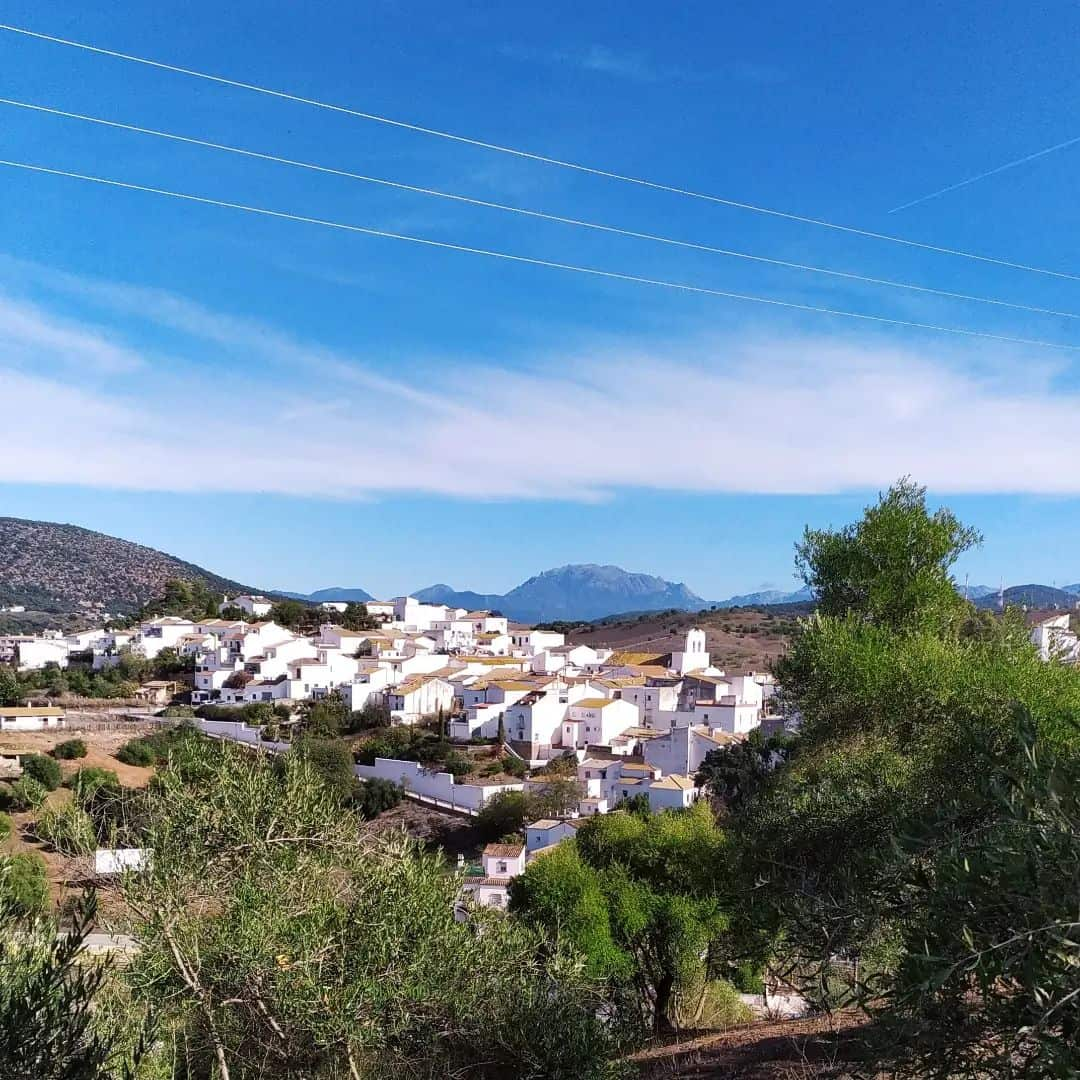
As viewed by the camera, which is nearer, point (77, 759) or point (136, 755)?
point (77, 759)

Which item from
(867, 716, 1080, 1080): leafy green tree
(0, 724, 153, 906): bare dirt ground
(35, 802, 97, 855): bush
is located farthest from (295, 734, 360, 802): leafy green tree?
(867, 716, 1080, 1080): leafy green tree

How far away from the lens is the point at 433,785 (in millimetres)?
40500

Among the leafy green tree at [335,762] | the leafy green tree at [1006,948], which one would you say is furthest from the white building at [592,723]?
the leafy green tree at [1006,948]

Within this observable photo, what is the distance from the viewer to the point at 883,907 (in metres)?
6.02

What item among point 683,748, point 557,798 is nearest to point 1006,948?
point 557,798

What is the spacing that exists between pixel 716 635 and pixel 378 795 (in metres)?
53.3

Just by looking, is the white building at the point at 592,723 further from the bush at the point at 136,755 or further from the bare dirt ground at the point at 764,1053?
the bare dirt ground at the point at 764,1053

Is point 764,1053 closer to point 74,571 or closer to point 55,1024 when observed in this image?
point 55,1024

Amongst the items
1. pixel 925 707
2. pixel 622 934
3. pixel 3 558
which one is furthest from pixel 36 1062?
pixel 3 558

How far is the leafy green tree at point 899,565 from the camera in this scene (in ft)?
36.4

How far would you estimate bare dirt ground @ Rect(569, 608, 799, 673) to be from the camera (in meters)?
73.8

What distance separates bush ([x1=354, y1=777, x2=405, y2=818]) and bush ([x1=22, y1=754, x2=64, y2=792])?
11.8 metres

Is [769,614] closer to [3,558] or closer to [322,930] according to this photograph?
[3,558]

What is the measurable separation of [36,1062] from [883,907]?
200 inches
